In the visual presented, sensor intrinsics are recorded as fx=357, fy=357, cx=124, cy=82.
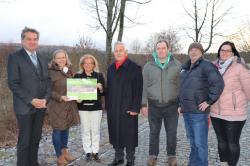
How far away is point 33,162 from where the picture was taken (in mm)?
6102

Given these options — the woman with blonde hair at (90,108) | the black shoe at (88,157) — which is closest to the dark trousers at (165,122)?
the woman with blonde hair at (90,108)

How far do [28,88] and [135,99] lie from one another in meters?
1.91

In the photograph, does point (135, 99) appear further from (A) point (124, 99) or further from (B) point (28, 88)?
(B) point (28, 88)

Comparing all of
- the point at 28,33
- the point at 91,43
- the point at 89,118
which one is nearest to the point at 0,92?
the point at 89,118

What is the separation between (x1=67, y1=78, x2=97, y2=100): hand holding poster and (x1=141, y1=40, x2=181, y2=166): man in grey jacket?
3.10 feet

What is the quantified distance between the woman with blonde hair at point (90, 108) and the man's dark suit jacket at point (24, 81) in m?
1.10

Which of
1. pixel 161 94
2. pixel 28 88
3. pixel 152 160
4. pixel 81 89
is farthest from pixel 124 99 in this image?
pixel 28 88

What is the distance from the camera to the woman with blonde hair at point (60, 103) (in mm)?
6453

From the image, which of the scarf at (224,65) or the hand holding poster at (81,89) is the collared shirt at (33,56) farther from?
the scarf at (224,65)

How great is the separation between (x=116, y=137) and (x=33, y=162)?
1.53m

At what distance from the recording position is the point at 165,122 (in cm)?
666

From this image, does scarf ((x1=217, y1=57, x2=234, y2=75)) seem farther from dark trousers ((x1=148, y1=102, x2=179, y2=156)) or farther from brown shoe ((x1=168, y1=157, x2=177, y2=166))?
brown shoe ((x1=168, y1=157, x2=177, y2=166))

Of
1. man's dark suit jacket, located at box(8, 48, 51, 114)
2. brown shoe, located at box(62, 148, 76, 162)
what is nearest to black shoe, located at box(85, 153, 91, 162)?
brown shoe, located at box(62, 148, 76, 162)

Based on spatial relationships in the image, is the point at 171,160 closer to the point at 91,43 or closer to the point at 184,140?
the point at 184,140
